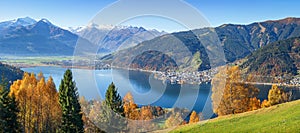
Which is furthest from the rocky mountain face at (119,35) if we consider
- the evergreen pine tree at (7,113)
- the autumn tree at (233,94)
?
the autumn tree at (233,94)

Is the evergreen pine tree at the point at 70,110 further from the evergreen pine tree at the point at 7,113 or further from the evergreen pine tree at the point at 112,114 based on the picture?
the evergreen pine tree at the point at 7,113

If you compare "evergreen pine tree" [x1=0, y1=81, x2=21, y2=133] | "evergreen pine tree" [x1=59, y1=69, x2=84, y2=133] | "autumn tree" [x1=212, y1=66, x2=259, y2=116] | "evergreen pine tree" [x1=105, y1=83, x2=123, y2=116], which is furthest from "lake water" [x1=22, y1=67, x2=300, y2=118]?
"evergreen pine tree" [x1=0, y1=81, x2=21, y2=133]

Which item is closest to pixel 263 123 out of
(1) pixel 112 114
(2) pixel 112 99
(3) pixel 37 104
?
(1) pixel 112 114

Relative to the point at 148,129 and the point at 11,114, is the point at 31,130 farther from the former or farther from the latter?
the point at 148,129

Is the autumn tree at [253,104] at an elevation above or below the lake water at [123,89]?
below

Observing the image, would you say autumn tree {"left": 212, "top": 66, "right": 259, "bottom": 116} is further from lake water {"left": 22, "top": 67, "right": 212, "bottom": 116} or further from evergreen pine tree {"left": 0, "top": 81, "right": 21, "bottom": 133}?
evergreen pine tree {"left": 0, "top": 81, "right": 21, "bottom": 133}

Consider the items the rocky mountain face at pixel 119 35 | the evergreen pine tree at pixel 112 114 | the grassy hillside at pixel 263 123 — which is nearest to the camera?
the grassy hillside at pixel 263 123
